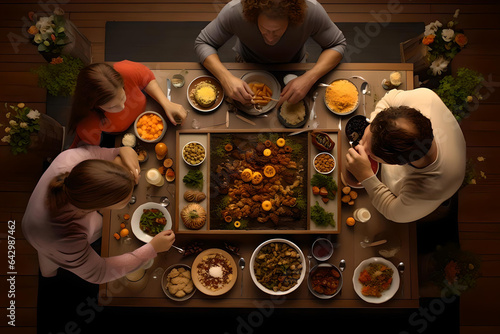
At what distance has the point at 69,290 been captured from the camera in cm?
317

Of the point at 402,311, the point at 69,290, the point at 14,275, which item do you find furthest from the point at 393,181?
the point at 14,275

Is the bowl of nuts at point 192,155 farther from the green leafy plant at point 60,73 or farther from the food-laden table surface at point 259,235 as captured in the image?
the green leafy plant at point 60,73

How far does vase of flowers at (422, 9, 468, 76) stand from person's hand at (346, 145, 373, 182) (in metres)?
1.12

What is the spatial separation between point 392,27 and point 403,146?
2235 millimetres

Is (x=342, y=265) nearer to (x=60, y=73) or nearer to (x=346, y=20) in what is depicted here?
(x=346, y=20)

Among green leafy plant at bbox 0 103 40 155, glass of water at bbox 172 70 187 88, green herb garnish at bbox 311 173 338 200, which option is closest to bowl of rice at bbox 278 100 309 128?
green herb garnish at bbox 311 173 338 200

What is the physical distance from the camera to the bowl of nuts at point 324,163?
7.83 feet

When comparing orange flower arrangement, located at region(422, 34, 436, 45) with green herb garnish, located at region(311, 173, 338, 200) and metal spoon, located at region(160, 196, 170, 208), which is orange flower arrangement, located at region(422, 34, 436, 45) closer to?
green herb garnish, located at region(311, 173, 338, 200)

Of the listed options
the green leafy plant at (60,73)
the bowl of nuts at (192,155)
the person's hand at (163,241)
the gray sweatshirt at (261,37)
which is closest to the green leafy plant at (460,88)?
the gray sweatshirt at (261,37)

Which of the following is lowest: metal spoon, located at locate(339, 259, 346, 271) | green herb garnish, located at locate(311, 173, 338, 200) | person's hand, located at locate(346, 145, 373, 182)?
metal spoon, located at locate(339, 259, 346, 271)

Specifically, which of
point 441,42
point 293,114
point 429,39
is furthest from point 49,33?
point 441,42

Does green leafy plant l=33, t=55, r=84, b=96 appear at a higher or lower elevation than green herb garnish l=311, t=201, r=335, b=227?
higher

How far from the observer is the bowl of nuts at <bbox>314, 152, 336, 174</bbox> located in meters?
2.39

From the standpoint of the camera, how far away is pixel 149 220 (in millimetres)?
Answer: 2426
